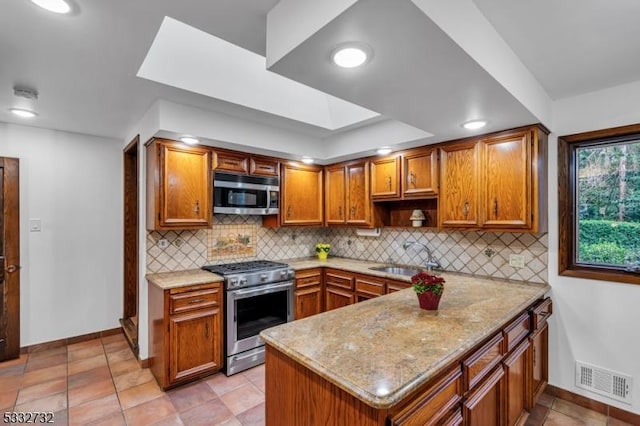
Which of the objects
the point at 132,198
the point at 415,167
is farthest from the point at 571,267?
the point at 132,198

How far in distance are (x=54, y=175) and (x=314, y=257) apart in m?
3.12

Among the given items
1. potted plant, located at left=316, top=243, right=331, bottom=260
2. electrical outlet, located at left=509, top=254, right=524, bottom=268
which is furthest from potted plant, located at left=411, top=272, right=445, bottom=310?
potted plant, located at left=316, top=243, right=331, bottom=260

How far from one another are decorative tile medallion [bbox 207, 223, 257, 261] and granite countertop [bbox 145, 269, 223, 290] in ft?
1.19

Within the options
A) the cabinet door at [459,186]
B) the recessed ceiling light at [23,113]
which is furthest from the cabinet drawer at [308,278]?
the recessed ceiling light at [23,113]

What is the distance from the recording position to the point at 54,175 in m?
3.41

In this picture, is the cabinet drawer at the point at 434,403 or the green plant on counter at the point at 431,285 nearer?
the cabinet drawer at the point at 434,403

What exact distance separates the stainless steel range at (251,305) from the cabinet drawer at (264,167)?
1.03 meters

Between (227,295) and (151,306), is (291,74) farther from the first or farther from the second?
(151,306)

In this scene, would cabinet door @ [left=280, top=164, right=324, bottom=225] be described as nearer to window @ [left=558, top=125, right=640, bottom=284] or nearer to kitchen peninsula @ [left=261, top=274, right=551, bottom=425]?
kitchen peninsula @ [left=261, top=274, right=551, bottom=425]

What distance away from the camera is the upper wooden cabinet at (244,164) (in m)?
3.17

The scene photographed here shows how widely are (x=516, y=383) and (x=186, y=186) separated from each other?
115 inches

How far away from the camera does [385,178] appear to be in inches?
135

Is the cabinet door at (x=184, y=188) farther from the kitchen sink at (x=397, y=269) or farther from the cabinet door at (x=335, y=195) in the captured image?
the kitchen sink at (x=397, y=269)

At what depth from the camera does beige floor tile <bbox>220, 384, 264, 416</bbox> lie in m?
2.42
